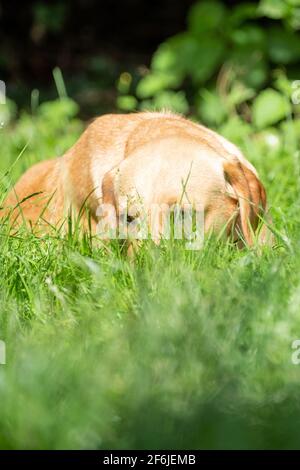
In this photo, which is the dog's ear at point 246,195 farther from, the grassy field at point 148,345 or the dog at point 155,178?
the grassy field at point 148,345

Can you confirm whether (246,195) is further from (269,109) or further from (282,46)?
(282,46)

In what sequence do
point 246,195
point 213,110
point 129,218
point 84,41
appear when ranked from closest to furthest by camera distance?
point 129,218, point 246,195, point 213,110, point 84,41

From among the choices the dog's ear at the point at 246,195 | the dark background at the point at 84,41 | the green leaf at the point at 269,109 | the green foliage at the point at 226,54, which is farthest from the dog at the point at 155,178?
the dark background at the point at 84,41

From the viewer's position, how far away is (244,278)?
11.5ft

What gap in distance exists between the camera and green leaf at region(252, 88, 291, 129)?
6.74 m

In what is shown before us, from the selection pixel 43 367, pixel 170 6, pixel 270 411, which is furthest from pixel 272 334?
pixel 170 6

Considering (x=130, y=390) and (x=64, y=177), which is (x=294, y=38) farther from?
(x=130, y=390)

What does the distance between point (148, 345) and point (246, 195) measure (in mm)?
1418

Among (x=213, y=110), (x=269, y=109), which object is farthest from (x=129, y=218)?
(x=213, y=110)

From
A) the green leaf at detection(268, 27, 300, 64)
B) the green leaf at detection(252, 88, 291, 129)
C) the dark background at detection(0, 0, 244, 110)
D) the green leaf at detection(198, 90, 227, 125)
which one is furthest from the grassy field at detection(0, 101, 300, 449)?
the dark background at detection(0, 0, 244, 110)

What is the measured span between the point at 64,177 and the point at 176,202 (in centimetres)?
97

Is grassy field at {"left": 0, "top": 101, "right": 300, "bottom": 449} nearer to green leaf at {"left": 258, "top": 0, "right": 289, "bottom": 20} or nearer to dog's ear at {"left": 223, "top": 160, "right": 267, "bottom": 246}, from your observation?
dog's ear at {"left": 223, "top": 160, "right": 267, "bottom": 246}

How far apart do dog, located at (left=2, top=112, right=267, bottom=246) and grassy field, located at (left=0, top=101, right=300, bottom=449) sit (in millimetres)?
212

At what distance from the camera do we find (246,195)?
4191 millimetres
